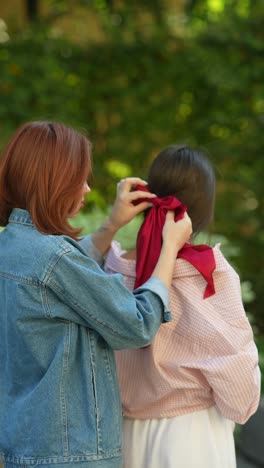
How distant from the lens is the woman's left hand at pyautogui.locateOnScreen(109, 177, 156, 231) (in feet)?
7.06

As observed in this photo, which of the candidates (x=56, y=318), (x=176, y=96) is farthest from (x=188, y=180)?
(x=176, y=96)

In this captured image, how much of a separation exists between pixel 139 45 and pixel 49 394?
462 cm

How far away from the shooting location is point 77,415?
181 centimetres

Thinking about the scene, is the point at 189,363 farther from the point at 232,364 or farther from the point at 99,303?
the point at 99,303

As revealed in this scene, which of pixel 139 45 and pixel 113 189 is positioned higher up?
pixel 139 45

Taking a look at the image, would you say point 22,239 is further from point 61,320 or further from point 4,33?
point 4,33

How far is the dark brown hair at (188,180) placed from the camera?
214cm

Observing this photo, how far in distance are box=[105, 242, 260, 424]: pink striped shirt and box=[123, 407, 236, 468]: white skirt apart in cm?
3

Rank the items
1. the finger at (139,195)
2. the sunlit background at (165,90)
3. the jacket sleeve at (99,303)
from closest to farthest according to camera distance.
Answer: the jacket sleeve at (99,303)
the finger at (139,195)
the sunlit background at (165,90)

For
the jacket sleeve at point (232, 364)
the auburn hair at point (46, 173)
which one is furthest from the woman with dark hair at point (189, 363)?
the auburn hair at point (46, 173)

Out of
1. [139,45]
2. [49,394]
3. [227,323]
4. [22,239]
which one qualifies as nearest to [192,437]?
[227,323]

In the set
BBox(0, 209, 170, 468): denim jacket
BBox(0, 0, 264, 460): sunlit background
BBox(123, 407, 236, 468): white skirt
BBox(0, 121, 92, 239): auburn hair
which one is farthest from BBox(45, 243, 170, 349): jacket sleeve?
BBox(0, 0, 264, 460): sunlit background

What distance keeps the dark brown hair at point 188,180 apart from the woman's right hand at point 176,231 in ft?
0.39

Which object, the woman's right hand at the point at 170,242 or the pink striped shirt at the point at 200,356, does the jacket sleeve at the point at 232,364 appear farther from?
the woman's right hand at the point at 170,242
